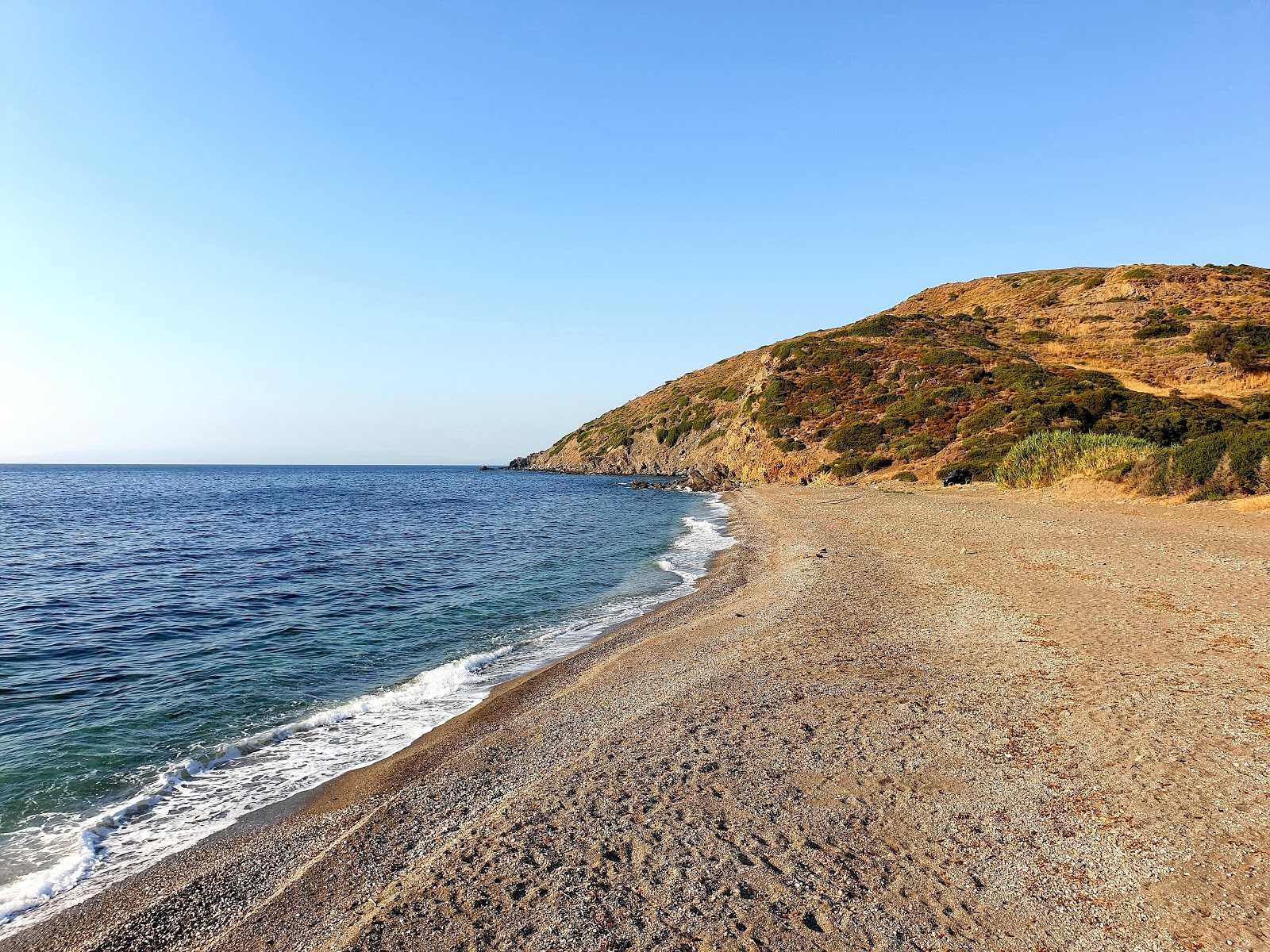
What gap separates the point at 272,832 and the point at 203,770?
2664 mm

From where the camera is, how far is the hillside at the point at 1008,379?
1668 inches

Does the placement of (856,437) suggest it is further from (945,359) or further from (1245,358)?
(1245,358)

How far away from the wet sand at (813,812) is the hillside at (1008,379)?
76.6 ft

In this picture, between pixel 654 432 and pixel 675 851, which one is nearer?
pixel 675 851

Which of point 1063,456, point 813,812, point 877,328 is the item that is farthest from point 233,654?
point 877,328

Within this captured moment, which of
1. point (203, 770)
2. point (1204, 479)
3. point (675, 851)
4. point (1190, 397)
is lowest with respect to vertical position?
point (203, 770)

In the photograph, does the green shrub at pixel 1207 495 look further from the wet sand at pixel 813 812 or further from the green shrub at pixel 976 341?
the green shrub at pixel 976 341

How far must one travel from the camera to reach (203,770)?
864cm

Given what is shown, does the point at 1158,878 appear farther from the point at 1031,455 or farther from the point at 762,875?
the point at 1031,455

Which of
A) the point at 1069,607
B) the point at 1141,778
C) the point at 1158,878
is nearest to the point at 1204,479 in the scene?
the point at 1069,607

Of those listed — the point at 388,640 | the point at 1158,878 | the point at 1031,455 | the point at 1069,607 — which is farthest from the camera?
the point at 1031,455

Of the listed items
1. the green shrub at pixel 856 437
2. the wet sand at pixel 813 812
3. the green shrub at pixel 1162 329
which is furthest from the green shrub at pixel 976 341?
the wet sand at pixel 813 812

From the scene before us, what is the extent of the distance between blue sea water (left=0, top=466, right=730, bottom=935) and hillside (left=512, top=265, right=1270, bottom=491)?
87.2ft

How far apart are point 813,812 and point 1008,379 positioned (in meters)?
56.6
